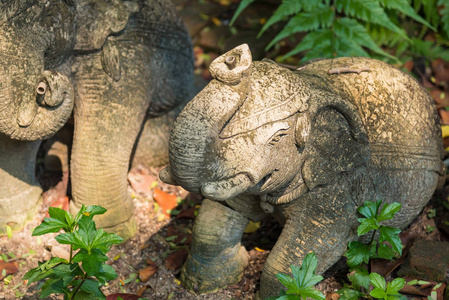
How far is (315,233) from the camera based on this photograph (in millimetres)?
1988

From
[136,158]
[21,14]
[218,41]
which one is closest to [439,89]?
[218,41]

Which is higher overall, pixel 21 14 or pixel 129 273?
pixel 21 14

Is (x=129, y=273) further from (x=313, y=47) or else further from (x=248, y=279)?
(x=313, y=47)

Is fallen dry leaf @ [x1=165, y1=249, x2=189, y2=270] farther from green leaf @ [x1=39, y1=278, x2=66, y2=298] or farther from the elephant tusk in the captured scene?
the elephant tusk

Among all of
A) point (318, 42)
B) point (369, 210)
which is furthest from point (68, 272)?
point (318, 42)

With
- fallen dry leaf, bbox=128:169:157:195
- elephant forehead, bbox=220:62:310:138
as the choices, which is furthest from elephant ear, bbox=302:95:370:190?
fallen dry leaf, bbox=128:169:157:195

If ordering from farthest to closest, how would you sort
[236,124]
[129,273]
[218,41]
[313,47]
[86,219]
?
[218,41] → [313,47] → [129,273] → [86,219] → [236,124]

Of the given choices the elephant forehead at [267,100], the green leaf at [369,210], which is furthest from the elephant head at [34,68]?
the green leaf at [369,210]

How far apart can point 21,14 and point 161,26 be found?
0.70m

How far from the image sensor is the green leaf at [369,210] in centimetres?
192

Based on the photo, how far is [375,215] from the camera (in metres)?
1.93

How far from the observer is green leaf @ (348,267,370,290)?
79.7 inches

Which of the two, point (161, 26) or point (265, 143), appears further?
point (161, 26)

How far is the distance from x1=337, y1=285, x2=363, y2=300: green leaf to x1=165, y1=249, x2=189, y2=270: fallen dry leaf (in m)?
0.71
